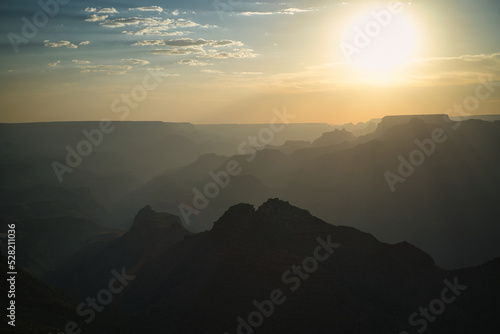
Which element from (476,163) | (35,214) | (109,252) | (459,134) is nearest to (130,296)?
(109,252)

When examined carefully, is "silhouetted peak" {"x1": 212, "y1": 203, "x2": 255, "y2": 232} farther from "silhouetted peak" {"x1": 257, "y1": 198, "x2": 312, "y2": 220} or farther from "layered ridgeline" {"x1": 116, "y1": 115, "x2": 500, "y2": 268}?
"layered ridgeline" {"x1": 116, "y1": 115, "x2": 500, "y2": 268}

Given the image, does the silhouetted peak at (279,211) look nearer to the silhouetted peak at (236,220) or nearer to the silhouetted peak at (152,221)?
the silhouetted peak at (236,220)

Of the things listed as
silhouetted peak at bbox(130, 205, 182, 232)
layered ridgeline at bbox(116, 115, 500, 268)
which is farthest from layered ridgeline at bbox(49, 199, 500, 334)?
layered ridgeline at bbox(116, 115, 500, 268)

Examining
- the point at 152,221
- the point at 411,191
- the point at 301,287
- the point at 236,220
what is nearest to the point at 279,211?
the point at 236,220

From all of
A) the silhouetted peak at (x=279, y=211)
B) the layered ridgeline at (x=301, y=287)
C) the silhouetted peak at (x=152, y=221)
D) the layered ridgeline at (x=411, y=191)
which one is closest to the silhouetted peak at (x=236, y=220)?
the layered ridgeline at (x=301, y=287)

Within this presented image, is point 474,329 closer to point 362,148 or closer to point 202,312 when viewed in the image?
point 202,312

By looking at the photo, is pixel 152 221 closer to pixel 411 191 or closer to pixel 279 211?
pixel 279 211

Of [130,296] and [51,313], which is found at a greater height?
[51,313]
